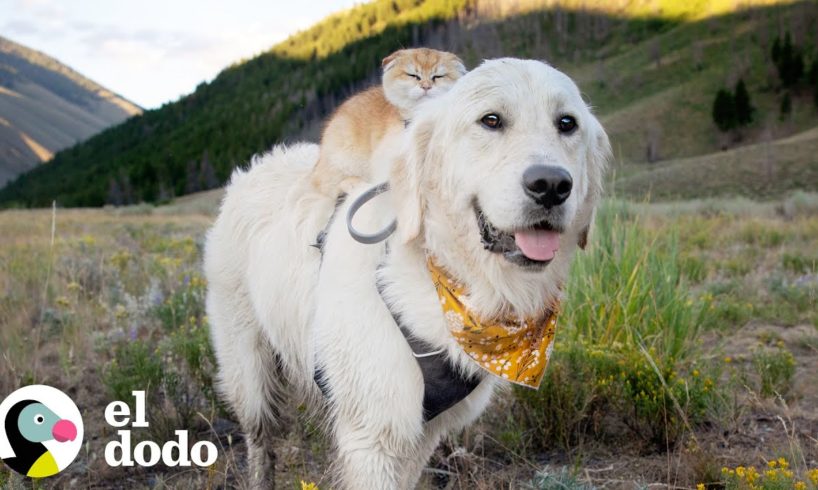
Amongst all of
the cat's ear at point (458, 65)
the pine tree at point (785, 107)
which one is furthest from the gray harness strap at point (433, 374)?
the pine tree at point (785, 107)

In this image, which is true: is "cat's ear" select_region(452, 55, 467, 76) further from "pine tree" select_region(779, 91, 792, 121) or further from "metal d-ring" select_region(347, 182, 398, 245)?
"pine tree" select_region(779, 91, 792, 121)

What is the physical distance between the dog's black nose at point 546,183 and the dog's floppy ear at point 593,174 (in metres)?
0.47

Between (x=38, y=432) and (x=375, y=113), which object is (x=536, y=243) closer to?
(x=375, y=113)

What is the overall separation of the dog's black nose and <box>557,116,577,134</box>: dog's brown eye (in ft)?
1.08

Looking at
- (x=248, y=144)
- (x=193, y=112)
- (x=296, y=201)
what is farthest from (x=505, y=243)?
(x=193, y=112)

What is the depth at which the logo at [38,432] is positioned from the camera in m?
3.17

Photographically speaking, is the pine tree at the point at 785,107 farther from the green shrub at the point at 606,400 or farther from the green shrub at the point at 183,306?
the green shrub at the point at 606,400

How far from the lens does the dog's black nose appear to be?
1.99m

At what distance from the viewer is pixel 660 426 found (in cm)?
356

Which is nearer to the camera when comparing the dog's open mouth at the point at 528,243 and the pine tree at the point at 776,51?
the dog's open mouth at the point at 528,243

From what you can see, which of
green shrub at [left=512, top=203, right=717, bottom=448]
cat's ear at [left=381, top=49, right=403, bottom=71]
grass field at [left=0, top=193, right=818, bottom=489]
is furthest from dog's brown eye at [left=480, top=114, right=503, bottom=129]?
cat's ear at [left=381, top=49, right=403, bottom=71]

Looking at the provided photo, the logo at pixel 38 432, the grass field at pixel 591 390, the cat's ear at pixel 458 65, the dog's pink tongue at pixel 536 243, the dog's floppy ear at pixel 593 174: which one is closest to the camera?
the dog's pink tongue at pixel 536 243

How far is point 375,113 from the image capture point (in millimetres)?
3438

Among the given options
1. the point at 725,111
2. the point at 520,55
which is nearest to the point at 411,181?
the point at 725,111
